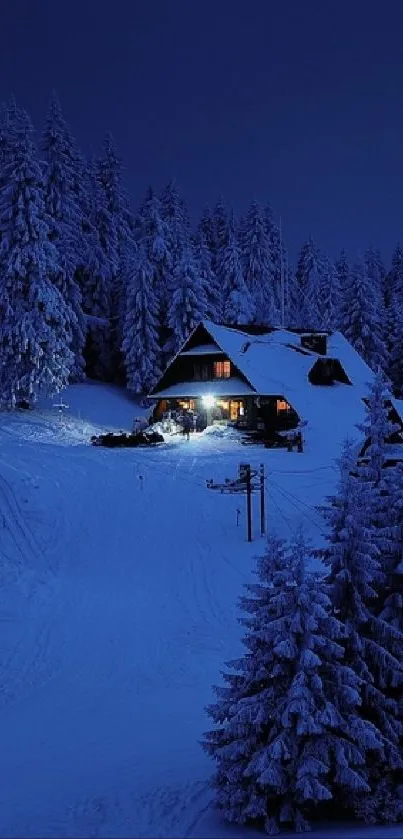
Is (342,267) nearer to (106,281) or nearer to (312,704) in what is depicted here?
(106,281)

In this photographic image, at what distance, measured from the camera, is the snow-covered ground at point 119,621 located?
34.6 ft

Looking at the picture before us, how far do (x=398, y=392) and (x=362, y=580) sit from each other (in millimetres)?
52139

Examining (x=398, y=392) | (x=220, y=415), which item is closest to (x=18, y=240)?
(x=220, y=415)

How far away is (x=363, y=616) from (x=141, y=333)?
44.8 metres

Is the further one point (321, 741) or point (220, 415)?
point (220, 415)

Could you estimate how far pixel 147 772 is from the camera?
11.2 meters

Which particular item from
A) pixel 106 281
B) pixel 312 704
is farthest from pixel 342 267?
pixel 312 704

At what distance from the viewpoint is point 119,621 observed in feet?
57.8

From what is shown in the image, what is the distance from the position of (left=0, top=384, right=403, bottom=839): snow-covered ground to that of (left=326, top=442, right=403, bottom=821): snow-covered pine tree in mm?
1645

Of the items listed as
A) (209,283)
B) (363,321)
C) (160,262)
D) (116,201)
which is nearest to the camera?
(160,262)

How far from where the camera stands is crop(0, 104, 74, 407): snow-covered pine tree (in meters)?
40.8

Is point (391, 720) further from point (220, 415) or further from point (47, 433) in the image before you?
point (220, 415)

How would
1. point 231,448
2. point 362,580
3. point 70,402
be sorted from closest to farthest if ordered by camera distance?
1. point 362,580
2. point 231,448
3. point 70,402

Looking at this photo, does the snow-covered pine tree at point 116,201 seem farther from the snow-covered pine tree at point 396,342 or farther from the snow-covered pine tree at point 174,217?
the snow-covered pine tree at point 396,342
